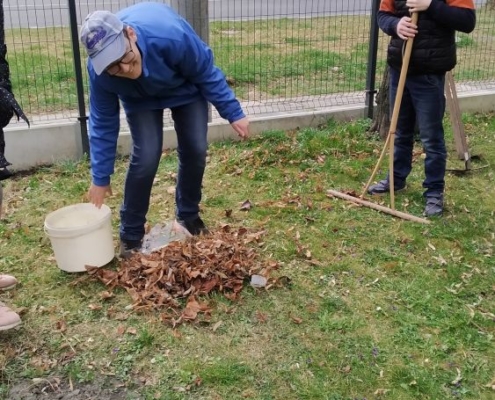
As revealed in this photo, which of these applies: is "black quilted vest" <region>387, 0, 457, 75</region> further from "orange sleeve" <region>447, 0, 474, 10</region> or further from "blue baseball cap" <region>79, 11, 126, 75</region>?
"blue baseball cap" <region>79, 11, 126, 75</region>

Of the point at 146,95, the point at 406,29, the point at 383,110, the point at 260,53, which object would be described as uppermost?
the point at 406,29

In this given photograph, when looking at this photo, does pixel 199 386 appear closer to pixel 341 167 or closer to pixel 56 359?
pixel 56 359

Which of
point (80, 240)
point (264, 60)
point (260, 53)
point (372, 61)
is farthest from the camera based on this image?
point (264, 60)

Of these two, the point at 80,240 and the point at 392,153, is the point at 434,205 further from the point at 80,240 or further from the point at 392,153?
the point at 80,240

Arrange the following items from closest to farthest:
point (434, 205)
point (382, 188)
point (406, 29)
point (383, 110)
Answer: point (406, 29) → point (434, 205) → point (382, 188) → point (383, 110)

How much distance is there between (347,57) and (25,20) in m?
3.43

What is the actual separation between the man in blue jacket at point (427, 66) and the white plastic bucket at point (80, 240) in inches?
83.2

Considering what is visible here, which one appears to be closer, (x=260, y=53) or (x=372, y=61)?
(x=372, y=61)

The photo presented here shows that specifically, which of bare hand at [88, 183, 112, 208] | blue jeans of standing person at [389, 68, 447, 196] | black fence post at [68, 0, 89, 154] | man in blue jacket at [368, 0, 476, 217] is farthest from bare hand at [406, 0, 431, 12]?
black fence post at [68, 0, 89, 154]

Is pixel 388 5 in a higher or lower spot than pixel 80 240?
higher

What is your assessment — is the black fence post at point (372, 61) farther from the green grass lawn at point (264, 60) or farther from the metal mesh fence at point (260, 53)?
the green grass lawn at point (264, 60)

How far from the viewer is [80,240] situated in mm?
3455

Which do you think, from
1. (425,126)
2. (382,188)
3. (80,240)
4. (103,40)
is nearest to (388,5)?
(425,126)

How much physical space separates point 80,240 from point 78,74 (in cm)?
227
